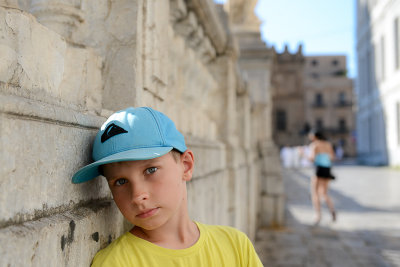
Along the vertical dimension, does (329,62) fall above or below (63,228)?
above

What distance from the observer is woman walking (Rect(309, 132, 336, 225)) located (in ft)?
24.0

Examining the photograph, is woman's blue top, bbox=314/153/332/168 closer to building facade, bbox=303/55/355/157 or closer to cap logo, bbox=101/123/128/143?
cap logo, bbox=101/123/128/143

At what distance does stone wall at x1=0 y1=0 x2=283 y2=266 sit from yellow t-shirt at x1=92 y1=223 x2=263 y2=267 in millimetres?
76

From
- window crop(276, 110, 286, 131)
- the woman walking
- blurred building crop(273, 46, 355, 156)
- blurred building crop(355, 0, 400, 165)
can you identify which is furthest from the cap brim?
window crop(276, 110, 286, 131)

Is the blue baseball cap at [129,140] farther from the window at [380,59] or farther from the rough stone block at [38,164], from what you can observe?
the window at [380,59]

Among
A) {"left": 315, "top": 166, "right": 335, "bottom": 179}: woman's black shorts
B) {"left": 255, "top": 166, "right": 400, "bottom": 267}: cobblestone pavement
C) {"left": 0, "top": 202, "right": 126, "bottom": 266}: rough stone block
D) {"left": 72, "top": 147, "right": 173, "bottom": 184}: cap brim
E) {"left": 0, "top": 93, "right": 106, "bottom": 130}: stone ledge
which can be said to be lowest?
{"left": 255, "top": 166, "right": 400, "bottom": 267}: cobblestone pavement

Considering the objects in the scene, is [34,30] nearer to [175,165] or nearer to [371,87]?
[175,165]

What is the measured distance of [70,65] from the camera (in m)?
1.51

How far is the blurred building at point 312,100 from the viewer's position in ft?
154

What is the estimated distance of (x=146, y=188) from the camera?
1189 millimetres

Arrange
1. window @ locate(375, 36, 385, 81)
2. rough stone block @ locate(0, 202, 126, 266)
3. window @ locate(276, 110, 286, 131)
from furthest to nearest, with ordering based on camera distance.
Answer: window @ locate(276, 110, 286, 131), window @ locate(375, 36, 385, 81), rough stone block @ locate(0, 202, 126, 266)

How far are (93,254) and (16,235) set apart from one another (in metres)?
0.39

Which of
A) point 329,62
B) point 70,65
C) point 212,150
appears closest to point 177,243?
point 70,65

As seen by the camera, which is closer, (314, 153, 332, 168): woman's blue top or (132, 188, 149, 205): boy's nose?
(132, 188, 149, 205): boy's nose
